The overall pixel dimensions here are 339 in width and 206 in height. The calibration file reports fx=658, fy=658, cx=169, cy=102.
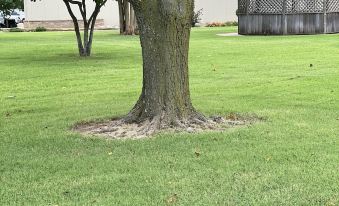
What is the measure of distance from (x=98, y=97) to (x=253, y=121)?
343cm

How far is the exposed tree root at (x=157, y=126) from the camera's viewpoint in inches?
273

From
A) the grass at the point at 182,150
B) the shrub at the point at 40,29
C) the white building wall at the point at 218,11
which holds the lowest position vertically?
the grass at the point at 182,150

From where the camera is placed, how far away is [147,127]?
7.04 meters

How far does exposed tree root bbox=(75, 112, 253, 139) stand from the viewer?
22.7 ft

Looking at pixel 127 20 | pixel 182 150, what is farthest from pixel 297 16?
pixel 182 150

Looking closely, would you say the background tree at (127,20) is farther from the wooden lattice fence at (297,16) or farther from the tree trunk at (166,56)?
the tree trunk at (166,56)

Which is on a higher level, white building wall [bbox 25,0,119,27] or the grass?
white building wall [bbox 25,0,119,27]

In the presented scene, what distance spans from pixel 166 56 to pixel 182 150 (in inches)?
53.1

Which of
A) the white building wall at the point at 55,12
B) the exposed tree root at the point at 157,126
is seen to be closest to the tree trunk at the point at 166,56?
the exposed tree root at the point at 157,126

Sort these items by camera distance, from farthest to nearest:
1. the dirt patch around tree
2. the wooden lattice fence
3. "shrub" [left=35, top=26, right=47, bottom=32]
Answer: "shrub" [left=35, top=26, right=47, bottom=32] → the wooden lattice fence → the dirt patch around tree

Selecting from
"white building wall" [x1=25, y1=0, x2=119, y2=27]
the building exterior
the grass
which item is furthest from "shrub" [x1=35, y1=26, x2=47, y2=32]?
the grass

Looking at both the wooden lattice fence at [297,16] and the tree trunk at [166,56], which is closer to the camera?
the tree trunk at [166,56]

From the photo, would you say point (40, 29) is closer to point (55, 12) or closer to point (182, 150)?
point (55, 12)

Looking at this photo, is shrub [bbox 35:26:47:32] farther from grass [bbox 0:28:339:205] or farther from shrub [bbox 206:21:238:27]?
grass [bbox 0:28:339:205]
